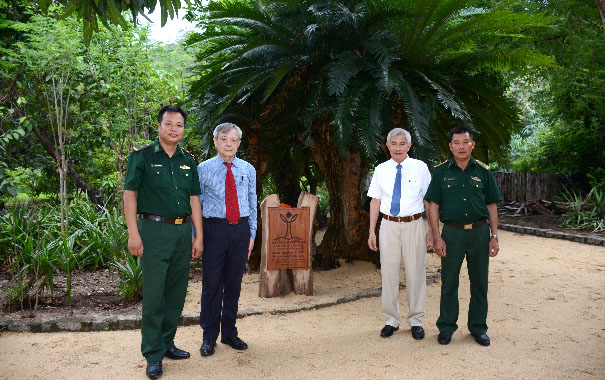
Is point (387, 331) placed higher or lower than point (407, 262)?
lower

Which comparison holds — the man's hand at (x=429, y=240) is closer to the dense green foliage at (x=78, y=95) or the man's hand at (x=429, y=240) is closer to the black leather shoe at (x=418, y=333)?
the black leather shoe at (x=418, y=333)

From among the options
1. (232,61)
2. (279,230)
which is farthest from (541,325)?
(232,61)

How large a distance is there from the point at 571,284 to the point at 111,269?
546 cm

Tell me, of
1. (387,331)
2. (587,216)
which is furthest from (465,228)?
(587,216)

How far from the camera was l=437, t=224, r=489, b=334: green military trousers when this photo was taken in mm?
4055

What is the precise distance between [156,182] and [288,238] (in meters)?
2.27

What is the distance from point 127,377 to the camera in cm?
344

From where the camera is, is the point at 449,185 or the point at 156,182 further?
the point at 449,185

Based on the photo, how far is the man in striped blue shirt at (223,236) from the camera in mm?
3885

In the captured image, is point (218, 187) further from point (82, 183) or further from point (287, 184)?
point (82, 183)

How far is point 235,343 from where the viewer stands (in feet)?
13.2

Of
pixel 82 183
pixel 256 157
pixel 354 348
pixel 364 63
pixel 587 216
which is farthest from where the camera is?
pixel 587 216

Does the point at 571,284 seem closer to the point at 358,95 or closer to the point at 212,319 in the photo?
the point at 358,95

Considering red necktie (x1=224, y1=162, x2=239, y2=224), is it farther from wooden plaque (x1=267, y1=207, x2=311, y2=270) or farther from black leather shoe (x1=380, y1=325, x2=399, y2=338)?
wooden plaque (x1=267, y1=207, x2=311, y2=270)
